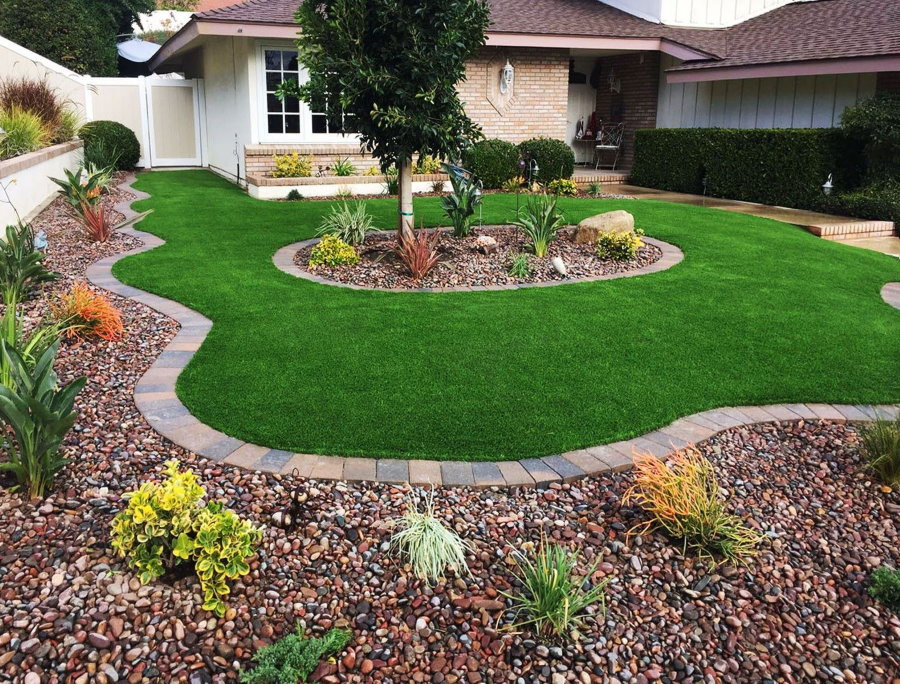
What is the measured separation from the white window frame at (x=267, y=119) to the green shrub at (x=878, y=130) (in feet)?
27.6

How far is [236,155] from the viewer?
15.0 metres

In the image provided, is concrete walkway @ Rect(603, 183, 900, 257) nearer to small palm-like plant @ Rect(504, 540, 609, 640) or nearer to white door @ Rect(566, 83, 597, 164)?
white door @ Rect(566, 83, 597, 164)

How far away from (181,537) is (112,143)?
15.1m

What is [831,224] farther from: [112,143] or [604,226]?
Answer: [112,143]

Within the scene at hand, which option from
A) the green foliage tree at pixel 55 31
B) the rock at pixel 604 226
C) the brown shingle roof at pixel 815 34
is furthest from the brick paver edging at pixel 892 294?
the green foliage tree at pixel 55 31

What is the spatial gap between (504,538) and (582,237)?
20.4ft

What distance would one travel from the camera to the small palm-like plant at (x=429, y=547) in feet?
9.78

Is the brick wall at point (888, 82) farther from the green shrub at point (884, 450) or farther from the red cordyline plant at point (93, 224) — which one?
the red cordyline plant at point (93, 224)

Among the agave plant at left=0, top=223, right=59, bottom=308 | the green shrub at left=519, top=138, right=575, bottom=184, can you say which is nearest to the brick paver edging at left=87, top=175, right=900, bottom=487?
the agave plant at left=0, top=223, right=59, bottom=308

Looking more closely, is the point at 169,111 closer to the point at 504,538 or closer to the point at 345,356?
the point at 345,356

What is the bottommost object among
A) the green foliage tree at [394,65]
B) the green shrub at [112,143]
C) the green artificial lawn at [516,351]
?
the green artificial lawn at [516,351]

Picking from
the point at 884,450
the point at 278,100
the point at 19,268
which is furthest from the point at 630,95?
the point at 884,450

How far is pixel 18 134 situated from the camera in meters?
10.5

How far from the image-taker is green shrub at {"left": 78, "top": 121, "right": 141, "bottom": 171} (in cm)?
1481
